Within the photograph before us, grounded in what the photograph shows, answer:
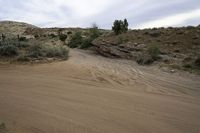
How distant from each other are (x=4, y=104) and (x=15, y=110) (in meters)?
0.69

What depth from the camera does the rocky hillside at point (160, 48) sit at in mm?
15089

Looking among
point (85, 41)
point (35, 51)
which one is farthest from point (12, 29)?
point (35, 51)

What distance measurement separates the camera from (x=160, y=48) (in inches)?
724

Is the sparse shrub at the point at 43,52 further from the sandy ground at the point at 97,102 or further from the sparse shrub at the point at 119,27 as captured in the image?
the sparse shrub at the point at 119,27

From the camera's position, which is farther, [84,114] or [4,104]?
[4,104]

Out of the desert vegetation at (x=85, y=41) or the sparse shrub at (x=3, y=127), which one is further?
the desert vegetation at (x=85, y=41)

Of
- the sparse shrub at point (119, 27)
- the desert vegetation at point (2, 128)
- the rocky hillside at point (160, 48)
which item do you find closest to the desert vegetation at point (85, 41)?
the sparse shrub at point (119, 27)

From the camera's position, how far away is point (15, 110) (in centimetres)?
675

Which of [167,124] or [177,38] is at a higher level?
[177,38]

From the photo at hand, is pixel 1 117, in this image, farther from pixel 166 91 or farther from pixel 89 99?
pixel 166 91

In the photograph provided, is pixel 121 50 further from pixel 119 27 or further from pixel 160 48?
pixel 119 27

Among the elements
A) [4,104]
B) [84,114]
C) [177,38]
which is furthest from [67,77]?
[177,38]

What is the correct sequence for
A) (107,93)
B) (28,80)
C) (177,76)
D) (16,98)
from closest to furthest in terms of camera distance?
(16,98)
(107,93)
(28,80)
(177,76)

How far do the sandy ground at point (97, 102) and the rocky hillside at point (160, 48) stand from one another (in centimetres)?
339
